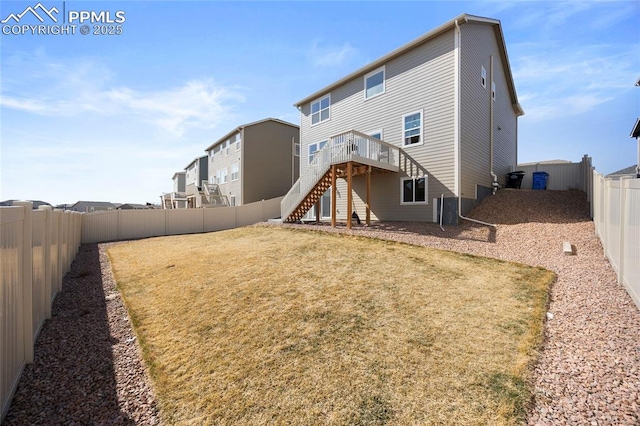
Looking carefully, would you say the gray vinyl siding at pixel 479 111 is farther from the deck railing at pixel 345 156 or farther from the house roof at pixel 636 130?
the house roof at pixel 636 130

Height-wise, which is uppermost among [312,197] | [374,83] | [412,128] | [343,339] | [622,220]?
[374,83]

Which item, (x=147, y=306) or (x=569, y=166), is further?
(x=569, y=166)

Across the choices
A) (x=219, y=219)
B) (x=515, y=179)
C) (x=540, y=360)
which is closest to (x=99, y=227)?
(x=219, y=219)

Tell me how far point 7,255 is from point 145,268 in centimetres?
620

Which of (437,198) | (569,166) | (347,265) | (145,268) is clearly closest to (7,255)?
(347,265)

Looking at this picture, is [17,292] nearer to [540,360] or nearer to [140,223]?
[540,360]

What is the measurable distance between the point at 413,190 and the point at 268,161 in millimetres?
15073

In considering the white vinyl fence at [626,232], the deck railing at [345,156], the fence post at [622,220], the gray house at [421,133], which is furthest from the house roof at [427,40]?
the fence post at [622,220]

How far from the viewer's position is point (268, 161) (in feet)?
82.6

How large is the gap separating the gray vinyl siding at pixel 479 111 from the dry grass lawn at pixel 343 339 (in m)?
7.38

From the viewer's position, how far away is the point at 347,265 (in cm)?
693

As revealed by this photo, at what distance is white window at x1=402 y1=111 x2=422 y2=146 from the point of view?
531 inches

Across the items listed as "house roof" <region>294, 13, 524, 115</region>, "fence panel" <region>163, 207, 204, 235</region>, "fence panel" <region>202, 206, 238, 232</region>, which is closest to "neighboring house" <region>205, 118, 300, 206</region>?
"fence panel" <region>202, 206, 238, 232</region>

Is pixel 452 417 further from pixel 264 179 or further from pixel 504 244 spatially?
pixel 264 179
